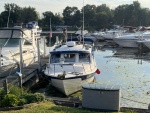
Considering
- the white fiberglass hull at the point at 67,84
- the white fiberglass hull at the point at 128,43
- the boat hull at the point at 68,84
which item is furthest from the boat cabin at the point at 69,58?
the white fiberglass hull at the point at 128,43

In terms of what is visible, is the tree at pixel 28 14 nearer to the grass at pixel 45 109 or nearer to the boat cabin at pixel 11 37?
the boat cabin at pixel 11 37

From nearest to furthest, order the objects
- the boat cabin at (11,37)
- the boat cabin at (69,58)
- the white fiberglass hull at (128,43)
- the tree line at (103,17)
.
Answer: the boat cabin at (69,58) < the boat cabin at (11,37) < the white fiberglass hull at (128,43) < the tree line at (103,17)

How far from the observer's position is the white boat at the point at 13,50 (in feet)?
77.7

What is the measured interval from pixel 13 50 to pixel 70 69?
297 inches

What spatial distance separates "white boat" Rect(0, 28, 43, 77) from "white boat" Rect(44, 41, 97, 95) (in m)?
3.56

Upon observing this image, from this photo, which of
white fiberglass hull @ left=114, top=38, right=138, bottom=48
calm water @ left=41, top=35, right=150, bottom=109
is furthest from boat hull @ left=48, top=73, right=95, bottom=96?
white fiberglass hull @ left=114, top=38, right=138, bottom=48

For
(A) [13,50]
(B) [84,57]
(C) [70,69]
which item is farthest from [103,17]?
(C) [70,69]

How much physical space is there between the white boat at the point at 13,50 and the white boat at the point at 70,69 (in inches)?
140

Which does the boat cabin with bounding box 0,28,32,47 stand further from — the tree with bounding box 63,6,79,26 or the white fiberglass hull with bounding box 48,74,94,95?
the tree with bounding box 63,6,79,26

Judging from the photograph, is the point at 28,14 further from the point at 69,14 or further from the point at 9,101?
the point at 9,101

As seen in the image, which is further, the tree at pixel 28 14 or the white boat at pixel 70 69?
the tree at pixel 28 14

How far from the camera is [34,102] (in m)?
12.6

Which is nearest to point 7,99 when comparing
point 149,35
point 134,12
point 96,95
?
point 96,95

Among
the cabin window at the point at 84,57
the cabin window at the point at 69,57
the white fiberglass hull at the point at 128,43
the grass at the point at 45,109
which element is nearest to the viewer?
the grass at the point at 45,109
